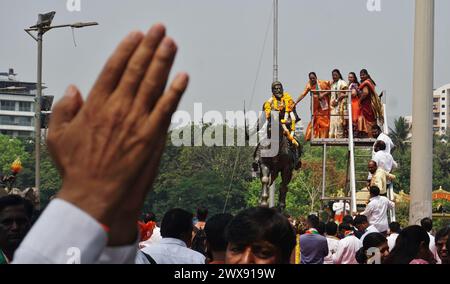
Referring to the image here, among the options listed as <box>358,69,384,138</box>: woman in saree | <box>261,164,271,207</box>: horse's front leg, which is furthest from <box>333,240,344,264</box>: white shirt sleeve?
<box>358,69,384,138</box>: woman in saree

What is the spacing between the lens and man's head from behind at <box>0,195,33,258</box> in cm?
633

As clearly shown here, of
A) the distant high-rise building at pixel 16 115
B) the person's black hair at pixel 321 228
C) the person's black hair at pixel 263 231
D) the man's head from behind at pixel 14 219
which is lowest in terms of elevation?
the distant high-rise building at pixel 16 115

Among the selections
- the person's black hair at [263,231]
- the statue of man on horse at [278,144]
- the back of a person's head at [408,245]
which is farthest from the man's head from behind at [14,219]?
the statue of man on horse at [278,144]

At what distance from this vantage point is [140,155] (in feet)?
6.11

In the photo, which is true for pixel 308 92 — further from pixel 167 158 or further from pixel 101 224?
pixel 167 158

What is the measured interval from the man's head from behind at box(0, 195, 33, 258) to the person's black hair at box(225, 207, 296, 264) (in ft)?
6.54

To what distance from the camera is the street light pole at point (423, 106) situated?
58.5 feet

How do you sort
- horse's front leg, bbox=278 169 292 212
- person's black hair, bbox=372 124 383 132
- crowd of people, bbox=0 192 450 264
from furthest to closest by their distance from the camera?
person's black hair, bbox=372 124 383 132 < horse's front leg, bbox=278 169 292 212 < crowd of people, bbox=0 192 450 264

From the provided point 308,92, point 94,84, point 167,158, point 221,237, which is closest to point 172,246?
point 221,237

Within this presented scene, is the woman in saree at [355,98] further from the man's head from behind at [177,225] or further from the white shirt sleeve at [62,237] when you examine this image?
the white shirt sleeve at [62,237]

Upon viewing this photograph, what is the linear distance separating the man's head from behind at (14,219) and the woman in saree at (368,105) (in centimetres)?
1696

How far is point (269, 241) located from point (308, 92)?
1893cm

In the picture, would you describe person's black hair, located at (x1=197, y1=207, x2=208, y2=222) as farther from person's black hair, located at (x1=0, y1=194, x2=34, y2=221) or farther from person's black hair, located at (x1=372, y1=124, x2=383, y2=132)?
person's black hair, located at (x1=372, y1=124, x2=383, y2=132)

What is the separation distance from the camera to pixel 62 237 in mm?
1812
